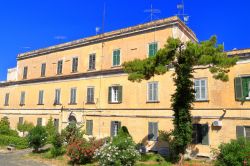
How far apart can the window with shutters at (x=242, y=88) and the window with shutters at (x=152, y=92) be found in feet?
22.3

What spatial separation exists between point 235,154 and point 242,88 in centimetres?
694

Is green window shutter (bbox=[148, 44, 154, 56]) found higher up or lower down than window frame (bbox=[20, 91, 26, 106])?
higher up

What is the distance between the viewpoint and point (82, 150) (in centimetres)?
1825

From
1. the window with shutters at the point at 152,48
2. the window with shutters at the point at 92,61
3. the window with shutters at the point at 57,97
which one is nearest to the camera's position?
the window with shutters at the point at 152,48

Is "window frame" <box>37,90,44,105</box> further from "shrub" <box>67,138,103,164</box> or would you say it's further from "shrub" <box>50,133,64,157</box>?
"shrub" <box>67,138,103,164</box>

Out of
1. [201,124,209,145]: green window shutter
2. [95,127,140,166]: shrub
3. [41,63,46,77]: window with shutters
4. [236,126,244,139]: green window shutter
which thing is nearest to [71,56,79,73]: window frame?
[41,63,46,77]: window with shutters

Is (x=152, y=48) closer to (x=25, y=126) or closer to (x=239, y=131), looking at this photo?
(x=239, y=131)

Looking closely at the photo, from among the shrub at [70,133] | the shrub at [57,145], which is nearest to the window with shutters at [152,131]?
the shrub at [70,133]

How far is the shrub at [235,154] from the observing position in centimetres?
1359

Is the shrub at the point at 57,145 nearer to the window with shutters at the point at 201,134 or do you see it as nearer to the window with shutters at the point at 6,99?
the window with shutters at the point at 201,134

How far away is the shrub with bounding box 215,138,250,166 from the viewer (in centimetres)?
1359

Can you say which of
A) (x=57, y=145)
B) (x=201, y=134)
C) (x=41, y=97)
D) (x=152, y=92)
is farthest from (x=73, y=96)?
(x=201, y=134)

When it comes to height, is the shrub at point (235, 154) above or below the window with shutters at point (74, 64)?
below

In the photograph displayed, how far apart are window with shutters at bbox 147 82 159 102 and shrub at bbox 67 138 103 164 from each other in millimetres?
7049
